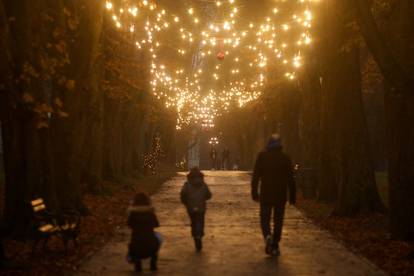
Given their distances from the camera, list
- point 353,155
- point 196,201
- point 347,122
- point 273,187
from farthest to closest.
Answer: point 347,122 < point 353,155 < point 196,201 < point 273,187

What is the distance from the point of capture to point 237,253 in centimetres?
1403

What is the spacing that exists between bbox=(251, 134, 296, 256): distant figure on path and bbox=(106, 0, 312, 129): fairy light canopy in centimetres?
1088

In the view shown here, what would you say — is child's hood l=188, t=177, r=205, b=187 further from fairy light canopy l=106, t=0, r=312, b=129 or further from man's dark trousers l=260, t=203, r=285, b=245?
fairy light canopy l=106, t=0, r=312, b=129

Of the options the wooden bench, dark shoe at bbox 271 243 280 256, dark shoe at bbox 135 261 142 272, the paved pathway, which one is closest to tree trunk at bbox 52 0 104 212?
the paved pathway

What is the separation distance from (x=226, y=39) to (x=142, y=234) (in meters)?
30.5

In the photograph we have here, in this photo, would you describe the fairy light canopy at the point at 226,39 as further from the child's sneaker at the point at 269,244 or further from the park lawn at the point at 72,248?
the child's sneaker at the point at 269,244

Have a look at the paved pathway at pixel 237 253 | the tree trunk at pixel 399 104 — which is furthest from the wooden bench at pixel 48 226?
the tree trunk at pixel 399 104

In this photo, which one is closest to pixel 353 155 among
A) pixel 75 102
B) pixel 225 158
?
pixel 75 102

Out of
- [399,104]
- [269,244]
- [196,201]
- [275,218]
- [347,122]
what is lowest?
[269,244]

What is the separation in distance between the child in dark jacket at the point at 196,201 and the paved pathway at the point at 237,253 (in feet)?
1.05

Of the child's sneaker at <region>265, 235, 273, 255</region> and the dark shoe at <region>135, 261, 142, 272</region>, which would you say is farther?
the child's sneaker at <region>265, 235, 273, 255</region>

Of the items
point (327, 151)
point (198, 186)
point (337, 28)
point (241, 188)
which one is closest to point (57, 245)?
point (198, 186)

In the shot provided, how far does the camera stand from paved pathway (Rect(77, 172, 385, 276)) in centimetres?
1201

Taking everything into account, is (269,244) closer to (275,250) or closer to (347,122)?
(275,250)
